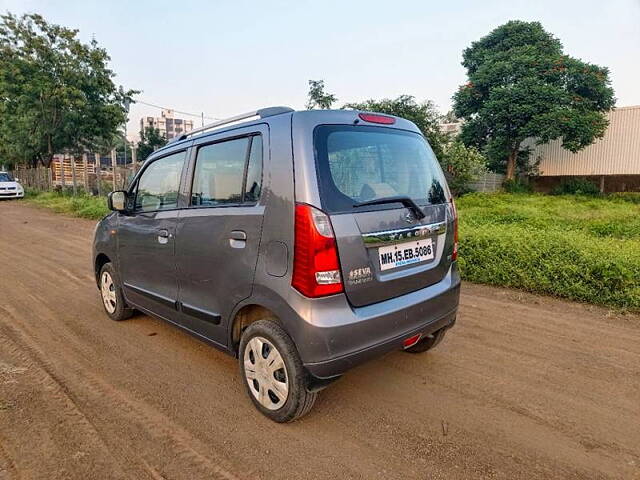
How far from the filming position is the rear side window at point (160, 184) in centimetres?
324

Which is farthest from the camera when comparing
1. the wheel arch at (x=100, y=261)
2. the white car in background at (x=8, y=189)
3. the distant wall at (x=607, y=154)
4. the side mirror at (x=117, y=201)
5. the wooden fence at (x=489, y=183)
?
the wooden fence at (x=489, y=183)

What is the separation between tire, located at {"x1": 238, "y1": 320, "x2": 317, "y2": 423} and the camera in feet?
7.55

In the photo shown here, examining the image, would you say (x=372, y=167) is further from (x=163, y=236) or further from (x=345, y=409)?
(x=163, y=236)

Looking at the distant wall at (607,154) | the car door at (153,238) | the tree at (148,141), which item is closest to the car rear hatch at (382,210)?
the car door at (153,238)

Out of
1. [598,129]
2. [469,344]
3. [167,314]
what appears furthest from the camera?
[598,129]

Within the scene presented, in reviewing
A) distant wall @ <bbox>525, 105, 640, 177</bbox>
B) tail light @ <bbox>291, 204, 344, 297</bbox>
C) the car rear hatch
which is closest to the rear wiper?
the car rear hatch

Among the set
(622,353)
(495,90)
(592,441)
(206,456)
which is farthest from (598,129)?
(206,456)

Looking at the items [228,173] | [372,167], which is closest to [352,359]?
[372,167]

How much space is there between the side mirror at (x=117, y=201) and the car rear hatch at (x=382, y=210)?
2268 millimetres

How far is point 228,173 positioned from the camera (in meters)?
2.76

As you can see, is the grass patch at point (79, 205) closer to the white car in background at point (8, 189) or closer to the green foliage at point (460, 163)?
the white car in background at point (8, 189)

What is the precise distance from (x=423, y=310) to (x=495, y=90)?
1980 centimetres

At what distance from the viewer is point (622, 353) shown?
11.0ft

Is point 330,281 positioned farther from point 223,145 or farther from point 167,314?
point 167,314
